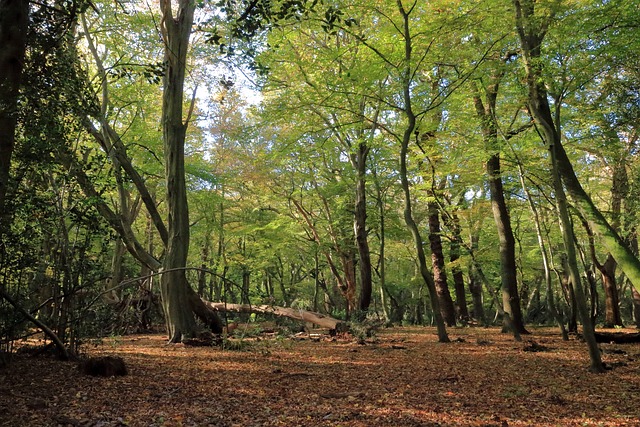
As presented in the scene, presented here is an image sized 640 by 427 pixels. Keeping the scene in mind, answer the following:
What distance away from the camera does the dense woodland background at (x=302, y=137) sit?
479 cm

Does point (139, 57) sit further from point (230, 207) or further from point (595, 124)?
point (595, 124)

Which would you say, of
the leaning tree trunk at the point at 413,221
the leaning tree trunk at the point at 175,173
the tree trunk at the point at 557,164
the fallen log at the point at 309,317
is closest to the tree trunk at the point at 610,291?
the tree trunk at the point at 557,164

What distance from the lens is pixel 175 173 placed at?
8531 millimetres

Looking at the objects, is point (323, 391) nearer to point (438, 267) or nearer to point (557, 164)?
point (557, 164)

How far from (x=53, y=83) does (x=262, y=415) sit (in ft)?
13.4

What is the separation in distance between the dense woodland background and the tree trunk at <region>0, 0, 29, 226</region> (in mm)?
21

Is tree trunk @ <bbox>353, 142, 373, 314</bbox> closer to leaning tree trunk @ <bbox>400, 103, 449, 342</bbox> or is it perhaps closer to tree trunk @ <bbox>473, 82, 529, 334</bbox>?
tree trunk @ <bbox>473, 82, 529, 334</bbox>

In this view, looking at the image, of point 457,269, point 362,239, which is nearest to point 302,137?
point 362,239

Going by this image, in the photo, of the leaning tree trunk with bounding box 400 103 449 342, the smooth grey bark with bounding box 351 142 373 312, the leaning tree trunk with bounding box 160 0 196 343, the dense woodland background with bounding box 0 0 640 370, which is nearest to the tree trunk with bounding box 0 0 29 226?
the dense woodland background with bounding box 0 0 640 370

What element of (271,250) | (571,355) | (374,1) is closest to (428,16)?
(374,1)

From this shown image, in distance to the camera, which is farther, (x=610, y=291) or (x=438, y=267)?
(x=438, y=267)

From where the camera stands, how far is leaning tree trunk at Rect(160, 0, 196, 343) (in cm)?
828

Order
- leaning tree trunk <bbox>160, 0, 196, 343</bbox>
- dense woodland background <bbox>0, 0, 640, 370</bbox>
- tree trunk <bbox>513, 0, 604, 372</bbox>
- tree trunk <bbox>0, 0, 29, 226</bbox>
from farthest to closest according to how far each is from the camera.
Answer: leaning tree trunk <bbox>160, 0, 196, 343</bbox> → tree trunk <bbox>513, 0, 604, 372</bbox> → dense woodland background <bbox>0, 0, 640, 370</bbox> → tree trunk <bbox>0, 0, 29, 226</bbox>

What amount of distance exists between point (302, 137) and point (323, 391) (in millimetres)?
8937
